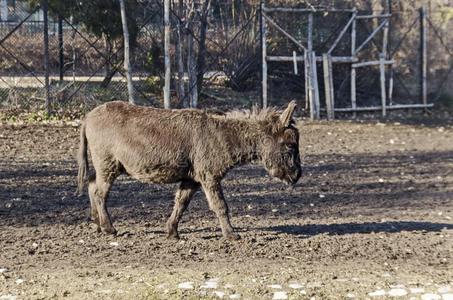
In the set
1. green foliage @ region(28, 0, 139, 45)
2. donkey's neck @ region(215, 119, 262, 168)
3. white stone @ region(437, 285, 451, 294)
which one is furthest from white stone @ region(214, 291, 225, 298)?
green foliage @ region(28, 0, 139, 45)

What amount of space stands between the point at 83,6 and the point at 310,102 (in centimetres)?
639

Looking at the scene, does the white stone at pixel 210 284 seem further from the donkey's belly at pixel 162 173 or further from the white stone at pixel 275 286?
the donkey's belly at pixel 162 173

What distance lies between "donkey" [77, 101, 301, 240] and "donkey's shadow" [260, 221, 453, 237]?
2.32ft

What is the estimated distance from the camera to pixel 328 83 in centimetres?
2077

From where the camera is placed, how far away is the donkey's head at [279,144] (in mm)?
8992

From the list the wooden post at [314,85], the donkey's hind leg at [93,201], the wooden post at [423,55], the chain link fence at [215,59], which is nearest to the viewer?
the donkey's hind leg at [93,201]

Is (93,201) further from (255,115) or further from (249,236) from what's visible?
(255,115)

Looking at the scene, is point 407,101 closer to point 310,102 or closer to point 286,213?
point 310,102

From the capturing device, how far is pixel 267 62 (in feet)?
71.2

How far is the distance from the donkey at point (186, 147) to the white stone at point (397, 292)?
2322 mm

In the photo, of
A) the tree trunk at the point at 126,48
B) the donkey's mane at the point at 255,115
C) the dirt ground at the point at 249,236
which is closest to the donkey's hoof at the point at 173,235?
the dirt ground at the point at 249,236

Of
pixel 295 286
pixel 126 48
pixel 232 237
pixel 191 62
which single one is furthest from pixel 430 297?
pixel 191 62

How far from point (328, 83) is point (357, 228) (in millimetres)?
11385

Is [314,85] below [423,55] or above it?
below
